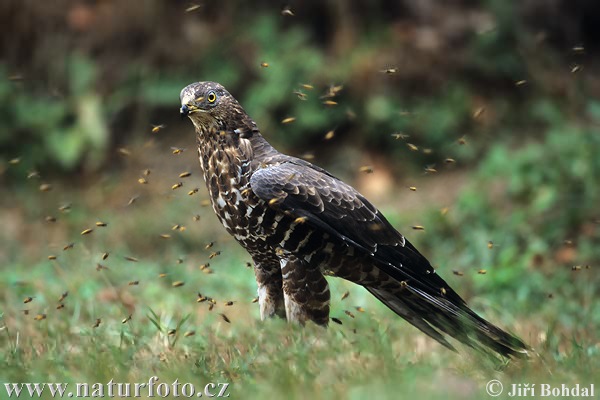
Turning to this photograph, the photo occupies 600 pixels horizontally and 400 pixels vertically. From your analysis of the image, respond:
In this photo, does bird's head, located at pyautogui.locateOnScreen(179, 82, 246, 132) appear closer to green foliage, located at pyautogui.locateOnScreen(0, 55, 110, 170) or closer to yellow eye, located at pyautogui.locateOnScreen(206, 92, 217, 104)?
yellow eye, located at pyautogui.locateOnScreen(206, 92, 217, 104)

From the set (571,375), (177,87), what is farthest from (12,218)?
(571,375)

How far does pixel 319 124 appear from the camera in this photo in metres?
9.48

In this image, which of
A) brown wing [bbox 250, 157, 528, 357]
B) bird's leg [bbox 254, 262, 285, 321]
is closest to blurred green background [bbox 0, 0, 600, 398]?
bird's leg [bbox 254, 262, 285, 321]

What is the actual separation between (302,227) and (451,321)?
1015 mm

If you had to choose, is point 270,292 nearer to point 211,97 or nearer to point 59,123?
point 211,97

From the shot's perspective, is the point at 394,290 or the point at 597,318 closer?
the point at 394,290

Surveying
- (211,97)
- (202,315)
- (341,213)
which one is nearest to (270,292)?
(341,213)

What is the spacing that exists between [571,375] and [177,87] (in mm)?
6686

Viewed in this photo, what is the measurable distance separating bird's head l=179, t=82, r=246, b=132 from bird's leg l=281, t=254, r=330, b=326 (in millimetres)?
800

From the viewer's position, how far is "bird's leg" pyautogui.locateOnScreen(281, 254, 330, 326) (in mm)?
4508

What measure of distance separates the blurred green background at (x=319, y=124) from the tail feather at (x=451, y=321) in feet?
6.36

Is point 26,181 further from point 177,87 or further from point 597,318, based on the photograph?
point 597,318

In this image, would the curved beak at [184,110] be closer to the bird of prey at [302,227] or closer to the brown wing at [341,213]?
the bird of prey at [302,227]

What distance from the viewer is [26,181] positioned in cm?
962
